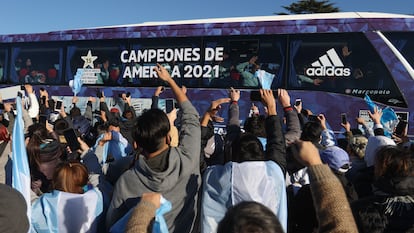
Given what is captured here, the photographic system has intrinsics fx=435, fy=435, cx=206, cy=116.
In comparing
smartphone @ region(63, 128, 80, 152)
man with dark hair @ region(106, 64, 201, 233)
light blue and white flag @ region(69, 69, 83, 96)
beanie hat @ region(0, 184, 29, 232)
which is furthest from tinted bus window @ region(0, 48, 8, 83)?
beanie hat @ region(0, 184, 29, 232)

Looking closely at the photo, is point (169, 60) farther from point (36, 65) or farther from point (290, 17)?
point (36, 65)

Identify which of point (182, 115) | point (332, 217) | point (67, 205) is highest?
point (182, 115)

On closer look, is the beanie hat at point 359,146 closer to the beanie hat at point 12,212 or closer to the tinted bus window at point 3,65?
the beanie hat at point 12,212

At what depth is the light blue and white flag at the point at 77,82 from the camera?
34.6ft

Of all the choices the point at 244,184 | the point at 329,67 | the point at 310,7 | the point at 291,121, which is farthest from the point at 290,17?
the point at 310,7

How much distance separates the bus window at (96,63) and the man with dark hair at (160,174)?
8.39m

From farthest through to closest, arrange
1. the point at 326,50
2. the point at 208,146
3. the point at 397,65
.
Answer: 1. the point at 326,50
2. the point at 397,65
3. the point at 208,146

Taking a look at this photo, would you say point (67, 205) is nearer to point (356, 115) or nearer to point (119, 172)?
point (119, 172)

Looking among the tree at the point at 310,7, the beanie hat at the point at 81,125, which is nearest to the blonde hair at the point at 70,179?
the beanie hat at the point at 81,125

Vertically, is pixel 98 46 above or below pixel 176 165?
above

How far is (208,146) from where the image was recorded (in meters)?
4.39

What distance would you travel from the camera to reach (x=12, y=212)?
1775 mm

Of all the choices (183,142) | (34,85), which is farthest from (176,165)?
(34,85)

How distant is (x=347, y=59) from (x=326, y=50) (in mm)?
459
